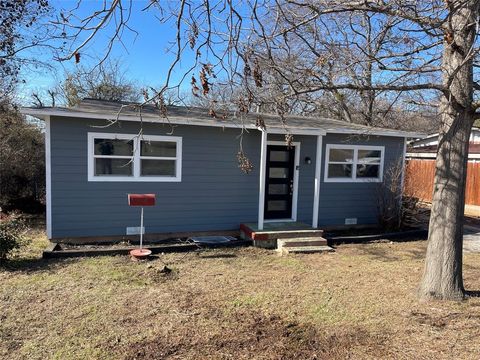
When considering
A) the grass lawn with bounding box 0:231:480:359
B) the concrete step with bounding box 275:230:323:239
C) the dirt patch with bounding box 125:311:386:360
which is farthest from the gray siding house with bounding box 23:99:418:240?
the dirt patch with bounding box 125:311:386:360

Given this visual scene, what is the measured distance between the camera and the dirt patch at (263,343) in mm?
3424

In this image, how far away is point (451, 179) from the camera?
15.2 feet

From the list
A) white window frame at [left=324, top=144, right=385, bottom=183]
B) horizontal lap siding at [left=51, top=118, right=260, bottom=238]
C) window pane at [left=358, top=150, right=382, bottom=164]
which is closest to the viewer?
horizontal lap siding at [left=51, top=118, right=260, bottom=238]

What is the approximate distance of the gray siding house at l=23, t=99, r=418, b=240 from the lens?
731 centimetres

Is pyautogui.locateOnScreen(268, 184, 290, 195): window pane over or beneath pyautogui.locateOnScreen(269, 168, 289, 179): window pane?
beneath

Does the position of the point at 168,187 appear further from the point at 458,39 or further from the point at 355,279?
the point at 458,39

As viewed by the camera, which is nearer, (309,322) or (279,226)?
(309,322)


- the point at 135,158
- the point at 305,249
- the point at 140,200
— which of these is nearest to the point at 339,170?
the point at 305,249

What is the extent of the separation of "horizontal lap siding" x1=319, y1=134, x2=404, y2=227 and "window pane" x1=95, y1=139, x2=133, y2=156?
4880 millimetres

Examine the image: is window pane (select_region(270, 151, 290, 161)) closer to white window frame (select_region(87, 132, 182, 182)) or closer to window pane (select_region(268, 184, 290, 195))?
window pane (select_region(268, 184, 290, 195))

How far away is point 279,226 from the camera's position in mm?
8617

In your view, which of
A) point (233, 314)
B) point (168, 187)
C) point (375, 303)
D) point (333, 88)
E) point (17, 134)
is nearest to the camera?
point (333, 88)

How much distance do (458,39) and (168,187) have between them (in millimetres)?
5921

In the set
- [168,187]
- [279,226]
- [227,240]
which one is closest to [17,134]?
[168,187]
